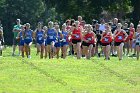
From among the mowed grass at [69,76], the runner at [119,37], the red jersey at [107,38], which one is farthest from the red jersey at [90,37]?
the mowed grass at [69,76]

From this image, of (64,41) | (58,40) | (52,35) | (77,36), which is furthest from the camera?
(64,41)

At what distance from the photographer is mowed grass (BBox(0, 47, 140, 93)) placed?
1805cm

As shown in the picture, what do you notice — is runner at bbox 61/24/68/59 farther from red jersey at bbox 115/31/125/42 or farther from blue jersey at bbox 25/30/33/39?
red jersey at bbox 115/31/125/42

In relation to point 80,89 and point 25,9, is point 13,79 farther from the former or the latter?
point 25,9

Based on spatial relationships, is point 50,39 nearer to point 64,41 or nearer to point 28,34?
point 64,41

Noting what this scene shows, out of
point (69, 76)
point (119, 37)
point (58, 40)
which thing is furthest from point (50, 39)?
point (69, 76)

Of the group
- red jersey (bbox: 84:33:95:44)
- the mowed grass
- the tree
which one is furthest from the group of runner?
the tree

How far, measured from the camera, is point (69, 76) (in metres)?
20.8

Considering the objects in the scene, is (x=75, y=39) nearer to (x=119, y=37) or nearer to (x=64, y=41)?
(x=64, y=41)

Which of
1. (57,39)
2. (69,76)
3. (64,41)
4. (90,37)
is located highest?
(90,37)

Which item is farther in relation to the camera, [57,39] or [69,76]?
[57,39]

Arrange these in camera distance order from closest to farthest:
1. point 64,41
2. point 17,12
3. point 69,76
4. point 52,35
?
point 69,76 → point 52,35 → point 64,41 → point 17,12

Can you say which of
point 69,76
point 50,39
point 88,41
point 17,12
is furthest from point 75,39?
point 17,12

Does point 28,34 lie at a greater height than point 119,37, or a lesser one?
greater
